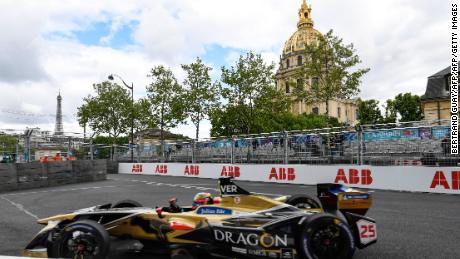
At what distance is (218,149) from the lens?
19984 mm

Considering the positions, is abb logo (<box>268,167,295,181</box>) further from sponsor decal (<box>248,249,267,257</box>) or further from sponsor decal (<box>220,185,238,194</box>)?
sponsor decal (<box>248,249,267,257</box>)

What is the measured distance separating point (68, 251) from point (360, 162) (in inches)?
445

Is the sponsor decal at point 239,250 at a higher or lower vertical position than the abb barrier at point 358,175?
lower

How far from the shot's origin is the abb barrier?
1185cm

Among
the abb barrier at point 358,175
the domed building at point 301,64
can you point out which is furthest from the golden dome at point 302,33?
the abb barrier at point 358,175

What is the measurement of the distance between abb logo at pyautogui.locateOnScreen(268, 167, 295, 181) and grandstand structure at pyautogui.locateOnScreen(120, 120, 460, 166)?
0.40 metres

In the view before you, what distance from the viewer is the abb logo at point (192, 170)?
20969mm

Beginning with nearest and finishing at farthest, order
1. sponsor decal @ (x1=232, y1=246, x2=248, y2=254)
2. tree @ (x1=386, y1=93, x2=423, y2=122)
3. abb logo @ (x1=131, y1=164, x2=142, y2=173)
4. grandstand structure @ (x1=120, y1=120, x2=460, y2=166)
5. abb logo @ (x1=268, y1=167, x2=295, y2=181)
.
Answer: sponsor decal @ (x1=232, y1=246, x2=248, y2=254), grandstand structure @ (x1=120, y1=120, x2=460, y2=166), abb logo @ (x1=268, y1=167, x2=295, y2=181), abb logo @ (x1=131, y1=164, x2=142, y2=173), tree @ (x1=386, y1=93, x2=423, y2=122)

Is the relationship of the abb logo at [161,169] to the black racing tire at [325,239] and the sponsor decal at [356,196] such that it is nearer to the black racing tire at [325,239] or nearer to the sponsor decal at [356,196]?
the sponsor decal at [356,196]

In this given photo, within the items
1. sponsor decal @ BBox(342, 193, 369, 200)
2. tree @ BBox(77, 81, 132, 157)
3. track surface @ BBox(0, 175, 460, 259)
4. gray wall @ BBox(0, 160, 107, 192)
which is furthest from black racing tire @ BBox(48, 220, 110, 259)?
tree @ BBox(77, 81, 132, 157)

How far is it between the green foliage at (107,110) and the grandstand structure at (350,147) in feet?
110

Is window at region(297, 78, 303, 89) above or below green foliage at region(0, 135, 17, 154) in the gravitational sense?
above

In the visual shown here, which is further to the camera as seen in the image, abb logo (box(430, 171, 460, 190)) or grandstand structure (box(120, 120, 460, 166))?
grandstand structure (box(120, 120, 460, 166))

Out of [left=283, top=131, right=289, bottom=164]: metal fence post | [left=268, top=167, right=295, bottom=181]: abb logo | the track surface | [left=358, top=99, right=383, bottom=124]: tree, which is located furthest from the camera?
[left=358, top=99, right=383, bottom=124]: tree
